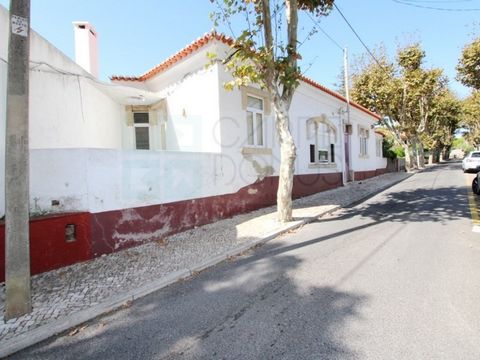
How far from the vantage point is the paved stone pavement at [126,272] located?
11.2 ft

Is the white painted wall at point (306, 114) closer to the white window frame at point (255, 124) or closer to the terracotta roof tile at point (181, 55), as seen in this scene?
the white window frame at point (255, 124)

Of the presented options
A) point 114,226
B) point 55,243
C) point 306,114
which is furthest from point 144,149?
point 306,114

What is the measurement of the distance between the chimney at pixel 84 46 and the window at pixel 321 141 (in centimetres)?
863

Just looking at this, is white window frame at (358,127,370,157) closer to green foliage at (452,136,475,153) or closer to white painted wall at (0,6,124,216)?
white painted wall at (0,6,124,216)

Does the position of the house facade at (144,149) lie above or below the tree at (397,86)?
below

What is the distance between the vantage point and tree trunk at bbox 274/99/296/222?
7.28 meters

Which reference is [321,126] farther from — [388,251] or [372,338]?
[372,338]

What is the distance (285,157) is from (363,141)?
14.1 m

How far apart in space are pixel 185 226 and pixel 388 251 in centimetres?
442

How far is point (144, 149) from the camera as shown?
9.55m

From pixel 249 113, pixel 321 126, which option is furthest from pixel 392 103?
pixel 249 113

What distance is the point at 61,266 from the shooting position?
4996mm

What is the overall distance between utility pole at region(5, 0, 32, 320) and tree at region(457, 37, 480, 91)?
2255 cm

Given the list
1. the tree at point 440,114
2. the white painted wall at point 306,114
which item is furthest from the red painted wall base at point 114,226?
the tree at point 440,114
